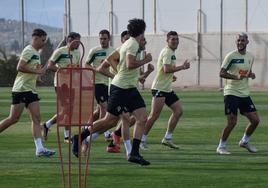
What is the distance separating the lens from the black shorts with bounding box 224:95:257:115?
1505cm

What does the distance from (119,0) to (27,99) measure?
4794cm

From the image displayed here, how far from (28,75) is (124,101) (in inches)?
87.1

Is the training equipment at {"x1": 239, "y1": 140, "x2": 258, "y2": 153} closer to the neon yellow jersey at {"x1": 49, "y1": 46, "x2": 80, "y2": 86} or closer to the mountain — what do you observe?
the neon yellow jersey at {"x1": 49, "y1": 46, "x2": 80, "y2": 86}

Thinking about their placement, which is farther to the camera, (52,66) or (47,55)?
(47,55)

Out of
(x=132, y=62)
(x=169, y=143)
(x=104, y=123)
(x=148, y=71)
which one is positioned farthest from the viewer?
(x=169, y=143)

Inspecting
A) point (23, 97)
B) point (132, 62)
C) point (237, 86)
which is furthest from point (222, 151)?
point (23, 97)

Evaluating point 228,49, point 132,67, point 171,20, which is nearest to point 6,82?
point 171,20

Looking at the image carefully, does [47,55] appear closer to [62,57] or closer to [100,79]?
[100,79]

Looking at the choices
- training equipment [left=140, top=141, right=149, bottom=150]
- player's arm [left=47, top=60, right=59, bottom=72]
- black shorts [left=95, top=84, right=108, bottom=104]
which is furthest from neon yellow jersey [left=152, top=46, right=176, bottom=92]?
player's arm [left=47, top=60, right=59, bottom=72]

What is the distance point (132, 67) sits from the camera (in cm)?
1284

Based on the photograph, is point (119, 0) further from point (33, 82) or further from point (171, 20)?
point (33, 82)

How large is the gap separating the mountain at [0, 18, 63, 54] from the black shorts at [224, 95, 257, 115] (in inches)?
1954

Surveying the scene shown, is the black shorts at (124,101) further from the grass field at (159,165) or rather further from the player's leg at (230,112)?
the player's leg at (230,112)

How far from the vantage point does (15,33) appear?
91188mm
